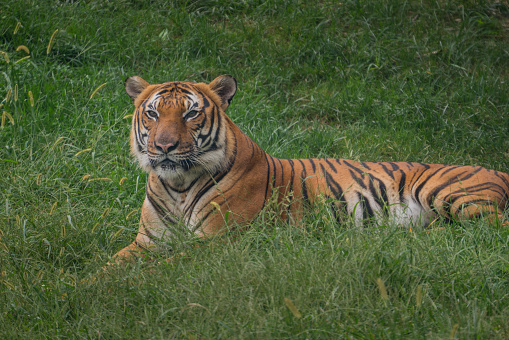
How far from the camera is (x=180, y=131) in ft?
11.4

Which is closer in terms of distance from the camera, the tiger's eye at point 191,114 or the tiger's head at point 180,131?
the tiger's head at point 180,131

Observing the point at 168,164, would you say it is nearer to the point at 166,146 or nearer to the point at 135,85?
the point at 166,146

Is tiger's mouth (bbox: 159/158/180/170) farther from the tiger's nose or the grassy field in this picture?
the grassy field

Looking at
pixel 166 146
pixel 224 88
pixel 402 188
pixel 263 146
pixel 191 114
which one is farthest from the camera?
pixel 263 146

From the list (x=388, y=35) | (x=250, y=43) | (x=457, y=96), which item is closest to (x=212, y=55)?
(x=250, y=43)

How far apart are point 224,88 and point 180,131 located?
57cm

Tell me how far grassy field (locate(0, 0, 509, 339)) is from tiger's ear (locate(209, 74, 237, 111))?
0.90m

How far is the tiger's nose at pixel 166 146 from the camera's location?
11.1 feet

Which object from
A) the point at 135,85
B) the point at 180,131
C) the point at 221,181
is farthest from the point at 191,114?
the point at 135,85

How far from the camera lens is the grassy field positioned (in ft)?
8.02

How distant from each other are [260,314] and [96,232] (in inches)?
62.1

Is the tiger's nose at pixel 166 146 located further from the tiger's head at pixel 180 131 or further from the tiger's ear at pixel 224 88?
the tiger's ear at pixel 224 88

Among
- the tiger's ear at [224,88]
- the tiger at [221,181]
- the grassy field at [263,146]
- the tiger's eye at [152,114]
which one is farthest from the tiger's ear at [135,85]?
the grassy field at [263,146]

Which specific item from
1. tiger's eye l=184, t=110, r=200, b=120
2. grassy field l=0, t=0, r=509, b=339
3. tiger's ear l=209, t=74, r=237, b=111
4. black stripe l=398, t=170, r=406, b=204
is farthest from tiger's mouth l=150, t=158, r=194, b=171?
black stripe l=398, t=170, r=406, b=204
